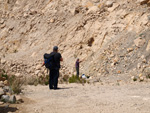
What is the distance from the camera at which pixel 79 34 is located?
17375 millimetres

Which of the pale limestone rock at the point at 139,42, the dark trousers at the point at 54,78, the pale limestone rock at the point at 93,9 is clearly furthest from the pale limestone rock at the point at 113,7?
the dark trousers at the point at 54,78

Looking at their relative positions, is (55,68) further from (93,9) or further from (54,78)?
(93,9)

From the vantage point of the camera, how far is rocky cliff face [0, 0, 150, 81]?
13.0 m

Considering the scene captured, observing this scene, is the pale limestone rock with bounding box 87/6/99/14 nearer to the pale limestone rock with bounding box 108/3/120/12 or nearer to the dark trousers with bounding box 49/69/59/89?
the pale limestone rock with bounding box 108/3/120/12

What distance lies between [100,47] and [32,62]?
16.5 ft

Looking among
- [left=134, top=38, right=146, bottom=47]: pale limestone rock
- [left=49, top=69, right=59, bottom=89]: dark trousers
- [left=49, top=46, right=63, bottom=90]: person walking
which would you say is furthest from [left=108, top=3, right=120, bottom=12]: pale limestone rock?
[left=49, top=69, right=59, bottom=89]: dark trousers

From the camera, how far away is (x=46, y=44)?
18594 mm

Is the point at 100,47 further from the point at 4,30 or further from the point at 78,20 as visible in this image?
the point at 4,30

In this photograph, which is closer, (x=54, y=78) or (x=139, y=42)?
(x=54, y=78)

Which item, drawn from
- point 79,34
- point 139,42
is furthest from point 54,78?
point 79,34

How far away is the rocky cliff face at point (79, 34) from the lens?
12997 millimetres

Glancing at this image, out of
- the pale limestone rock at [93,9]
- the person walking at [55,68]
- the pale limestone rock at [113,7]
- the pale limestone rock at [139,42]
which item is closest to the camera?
the person walking at [55,68]

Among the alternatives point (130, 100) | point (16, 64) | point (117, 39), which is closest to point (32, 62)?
point (16, 64)

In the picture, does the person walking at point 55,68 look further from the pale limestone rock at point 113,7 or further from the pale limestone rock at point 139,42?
the pale limestone rock at point 113,7
